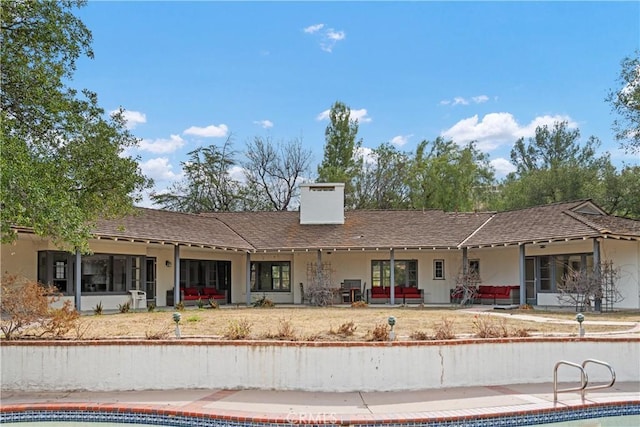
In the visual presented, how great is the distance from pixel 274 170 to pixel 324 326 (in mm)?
32092

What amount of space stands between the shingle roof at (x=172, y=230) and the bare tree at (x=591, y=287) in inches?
502

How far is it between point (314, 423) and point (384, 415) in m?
0.98

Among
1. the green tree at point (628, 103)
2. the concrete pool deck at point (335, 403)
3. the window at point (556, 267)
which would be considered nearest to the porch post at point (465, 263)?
the window at point (556, 267)

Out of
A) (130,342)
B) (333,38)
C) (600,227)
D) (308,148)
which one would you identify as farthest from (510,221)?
(308,148)

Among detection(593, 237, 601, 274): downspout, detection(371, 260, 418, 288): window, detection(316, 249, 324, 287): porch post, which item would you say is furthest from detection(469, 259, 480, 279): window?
detection(593, 237, 601, 274): downspout

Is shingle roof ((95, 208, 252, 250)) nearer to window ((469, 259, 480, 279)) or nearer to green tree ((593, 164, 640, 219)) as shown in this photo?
window ((469, 259, 480, 279))

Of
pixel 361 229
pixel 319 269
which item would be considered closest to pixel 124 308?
pixel 319 269

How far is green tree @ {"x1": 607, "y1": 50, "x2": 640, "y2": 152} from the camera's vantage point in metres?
25.3

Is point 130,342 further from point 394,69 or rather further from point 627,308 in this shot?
point 394,69

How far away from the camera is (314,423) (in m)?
7.66

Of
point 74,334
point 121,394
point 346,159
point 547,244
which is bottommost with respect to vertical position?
point 121,394

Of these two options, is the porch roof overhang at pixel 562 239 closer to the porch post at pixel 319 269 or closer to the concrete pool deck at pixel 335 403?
the porch post at pixel 319 269

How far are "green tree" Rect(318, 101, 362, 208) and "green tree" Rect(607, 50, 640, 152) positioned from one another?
18774 millimetres

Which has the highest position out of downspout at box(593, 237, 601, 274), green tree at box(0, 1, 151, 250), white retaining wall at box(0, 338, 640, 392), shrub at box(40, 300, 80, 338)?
green tree at box(0, 1, 151, 250)
